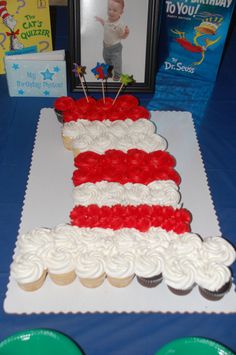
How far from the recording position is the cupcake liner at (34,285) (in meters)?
1.60

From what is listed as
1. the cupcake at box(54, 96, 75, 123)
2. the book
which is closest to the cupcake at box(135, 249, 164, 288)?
the cupcake at box(54, 96, 75, 123)

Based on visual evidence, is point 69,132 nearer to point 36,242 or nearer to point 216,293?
point 36,242

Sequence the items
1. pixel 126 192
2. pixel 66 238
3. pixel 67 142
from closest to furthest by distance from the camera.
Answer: pixel 66 238, pixel 126 192, pixel 67 142

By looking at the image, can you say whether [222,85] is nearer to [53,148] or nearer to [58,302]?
[53,148]

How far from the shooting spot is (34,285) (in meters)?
1.62

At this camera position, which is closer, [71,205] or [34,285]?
[34,285]

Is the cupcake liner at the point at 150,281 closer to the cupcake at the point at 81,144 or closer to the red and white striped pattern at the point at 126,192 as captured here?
the red and white striped pattern at the point at 126,192

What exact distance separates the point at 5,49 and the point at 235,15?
7.25 feet

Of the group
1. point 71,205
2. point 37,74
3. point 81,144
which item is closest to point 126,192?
point 71,205

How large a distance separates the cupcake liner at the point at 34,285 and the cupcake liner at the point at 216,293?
0.61 m

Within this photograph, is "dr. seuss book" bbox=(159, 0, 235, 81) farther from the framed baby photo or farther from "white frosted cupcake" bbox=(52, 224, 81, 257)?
"white frosted cupcake" bbox=(52, 224, 81, 257)

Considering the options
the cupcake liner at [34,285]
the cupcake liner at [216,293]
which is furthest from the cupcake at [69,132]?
the cupcake liner at [216,293]

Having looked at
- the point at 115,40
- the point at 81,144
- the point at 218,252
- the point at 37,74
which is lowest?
the point at 218,252

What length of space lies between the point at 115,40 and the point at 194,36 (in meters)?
0.50
